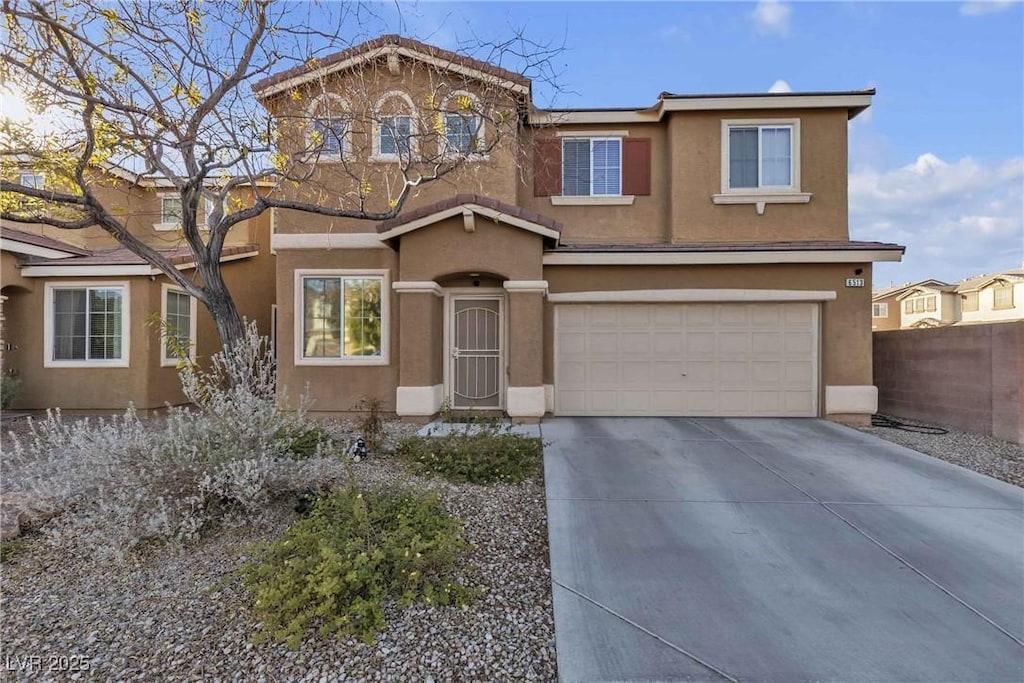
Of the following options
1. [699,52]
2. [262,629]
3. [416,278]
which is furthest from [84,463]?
[699,52]

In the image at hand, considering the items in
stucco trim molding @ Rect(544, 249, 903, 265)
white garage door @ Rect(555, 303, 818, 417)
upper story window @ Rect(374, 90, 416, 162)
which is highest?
upper story window @ Rect(374, 90, 416, 162)

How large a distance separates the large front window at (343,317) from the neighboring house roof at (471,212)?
56.2 inches

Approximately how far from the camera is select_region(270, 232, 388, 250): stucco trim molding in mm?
9703

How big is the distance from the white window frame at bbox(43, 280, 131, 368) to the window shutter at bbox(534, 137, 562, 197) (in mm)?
9030

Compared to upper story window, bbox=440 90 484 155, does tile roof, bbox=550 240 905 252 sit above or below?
below

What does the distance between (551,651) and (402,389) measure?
6.38 meters

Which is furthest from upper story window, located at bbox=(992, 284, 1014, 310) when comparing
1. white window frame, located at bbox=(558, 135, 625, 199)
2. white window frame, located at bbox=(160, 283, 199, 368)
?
white window frame, located at bbox=(160, 283, 199, 368)

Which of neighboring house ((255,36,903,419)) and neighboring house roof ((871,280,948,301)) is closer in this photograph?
neighboring house ((255,36,903,419))

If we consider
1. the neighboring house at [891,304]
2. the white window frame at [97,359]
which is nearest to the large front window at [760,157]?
the white window frame at [97,359]

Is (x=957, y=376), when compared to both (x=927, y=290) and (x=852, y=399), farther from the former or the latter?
(x=927, y=290)

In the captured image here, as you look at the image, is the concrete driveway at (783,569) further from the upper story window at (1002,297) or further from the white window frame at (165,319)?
the upper story window at (1002,297)

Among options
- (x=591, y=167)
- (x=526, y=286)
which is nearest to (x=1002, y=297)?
(x=591, y=167)

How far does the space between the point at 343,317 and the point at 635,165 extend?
22.3 feet

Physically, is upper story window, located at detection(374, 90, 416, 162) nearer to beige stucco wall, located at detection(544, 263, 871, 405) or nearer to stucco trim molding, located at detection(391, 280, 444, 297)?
stucco trim molding, located at detection(391, 280, 444, 297)
